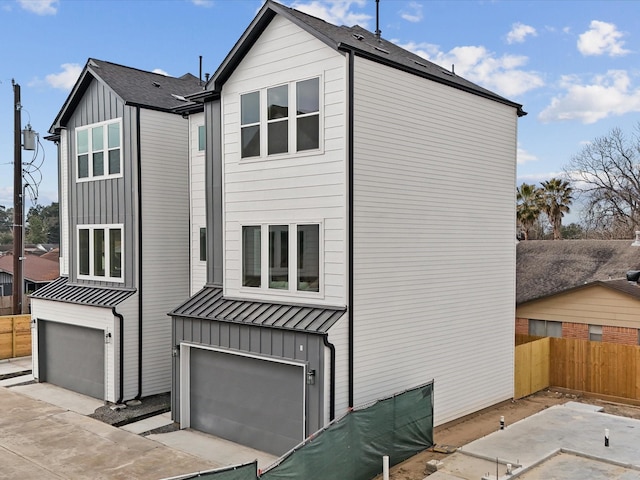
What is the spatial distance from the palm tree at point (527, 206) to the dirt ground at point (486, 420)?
77.3 ft

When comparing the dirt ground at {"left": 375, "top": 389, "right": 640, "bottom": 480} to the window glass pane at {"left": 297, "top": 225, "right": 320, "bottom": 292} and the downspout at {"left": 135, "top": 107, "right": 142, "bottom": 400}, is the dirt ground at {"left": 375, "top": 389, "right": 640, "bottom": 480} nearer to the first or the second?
the window glass pane at {"left": 297, "top": 225, "right": 320, "bottom": 292}

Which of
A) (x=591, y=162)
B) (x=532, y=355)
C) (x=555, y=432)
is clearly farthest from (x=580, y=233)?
(x=555, y=432)

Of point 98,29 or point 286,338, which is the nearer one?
point 286,338

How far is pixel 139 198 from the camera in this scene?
15.8 m

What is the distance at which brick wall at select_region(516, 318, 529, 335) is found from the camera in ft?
65.9

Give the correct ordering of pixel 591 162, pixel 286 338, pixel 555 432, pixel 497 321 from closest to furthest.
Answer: pixel 286 338
pixel 555 432
pixel 497 321
pixel 591 162

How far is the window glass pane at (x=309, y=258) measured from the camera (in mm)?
11516

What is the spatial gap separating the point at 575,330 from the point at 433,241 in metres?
8.76

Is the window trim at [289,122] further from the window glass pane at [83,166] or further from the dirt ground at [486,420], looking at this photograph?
the window glass pane at [83,166]

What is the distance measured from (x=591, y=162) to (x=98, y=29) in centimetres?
3205

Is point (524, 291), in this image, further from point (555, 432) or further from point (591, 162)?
point (591, 162)

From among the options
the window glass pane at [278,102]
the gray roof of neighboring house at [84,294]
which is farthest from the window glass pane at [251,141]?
the gray roof of neighboring house at [84,294]

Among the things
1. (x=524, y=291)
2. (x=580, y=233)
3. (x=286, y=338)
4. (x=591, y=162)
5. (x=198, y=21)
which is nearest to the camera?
(x=286, y=338)

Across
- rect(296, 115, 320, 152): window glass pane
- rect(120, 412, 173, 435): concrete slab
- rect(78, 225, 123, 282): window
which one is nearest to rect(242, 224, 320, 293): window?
rect(296, 115, 320, 152): window glass pane
